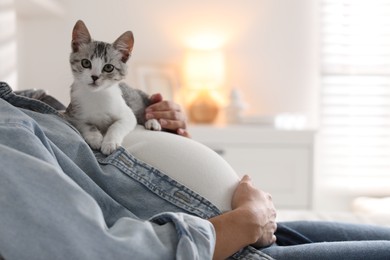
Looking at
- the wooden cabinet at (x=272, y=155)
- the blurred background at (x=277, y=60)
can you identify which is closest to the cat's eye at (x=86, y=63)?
the wooden cabinet at (x=272, y=155)

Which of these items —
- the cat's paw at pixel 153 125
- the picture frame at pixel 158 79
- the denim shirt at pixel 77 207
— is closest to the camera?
the denim shirt at pixel 77 207

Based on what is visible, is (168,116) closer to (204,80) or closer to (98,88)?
(98,88)

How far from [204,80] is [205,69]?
7 centimetres

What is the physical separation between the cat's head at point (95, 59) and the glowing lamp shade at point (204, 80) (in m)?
2.38

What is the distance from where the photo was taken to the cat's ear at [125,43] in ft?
4.22

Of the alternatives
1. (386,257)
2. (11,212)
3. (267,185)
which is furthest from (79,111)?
(267,185)

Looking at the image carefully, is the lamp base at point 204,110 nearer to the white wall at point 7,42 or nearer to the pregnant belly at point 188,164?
the white wall at point 7,42

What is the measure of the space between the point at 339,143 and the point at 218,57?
3.23ft

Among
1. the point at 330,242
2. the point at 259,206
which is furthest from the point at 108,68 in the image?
the point at 330,242

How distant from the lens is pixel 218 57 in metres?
3.75

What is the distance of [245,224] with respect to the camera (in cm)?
101

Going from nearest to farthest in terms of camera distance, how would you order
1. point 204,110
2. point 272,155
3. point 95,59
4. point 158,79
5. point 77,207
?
1. point 77,207
2. point 95,59
3. point 272,155
4. point 204,110
5. point 158,79

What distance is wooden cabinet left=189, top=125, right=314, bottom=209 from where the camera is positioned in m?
3.33

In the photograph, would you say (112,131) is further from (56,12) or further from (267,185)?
(56,12)
